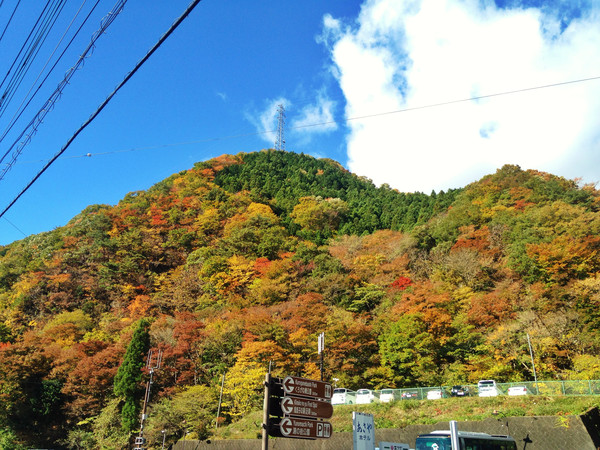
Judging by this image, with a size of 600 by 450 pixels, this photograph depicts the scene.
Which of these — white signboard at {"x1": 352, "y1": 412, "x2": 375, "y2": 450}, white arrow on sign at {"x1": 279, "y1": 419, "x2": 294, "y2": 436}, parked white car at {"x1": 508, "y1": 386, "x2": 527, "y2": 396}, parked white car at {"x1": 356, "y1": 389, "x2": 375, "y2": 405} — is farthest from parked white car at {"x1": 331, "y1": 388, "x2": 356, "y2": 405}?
white arrow on sign at {"x1": 279, "y1": 419, "x2": 294, "y2": 436}

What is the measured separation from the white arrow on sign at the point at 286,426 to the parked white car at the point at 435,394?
1977 centimetres

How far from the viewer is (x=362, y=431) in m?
8.32

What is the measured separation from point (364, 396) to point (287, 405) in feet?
69.0

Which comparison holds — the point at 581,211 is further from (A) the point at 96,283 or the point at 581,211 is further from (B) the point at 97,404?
(A) the point at 96,283

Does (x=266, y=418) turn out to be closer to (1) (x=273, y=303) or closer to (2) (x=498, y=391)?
(2) (x=498, y=391)

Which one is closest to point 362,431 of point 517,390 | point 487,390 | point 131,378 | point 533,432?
point 533,432

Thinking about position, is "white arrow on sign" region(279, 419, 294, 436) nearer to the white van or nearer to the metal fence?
the metal fence

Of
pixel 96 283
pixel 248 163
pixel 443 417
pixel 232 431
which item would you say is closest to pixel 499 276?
pixel 443 417

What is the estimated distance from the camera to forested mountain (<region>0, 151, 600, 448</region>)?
2875 centimetres

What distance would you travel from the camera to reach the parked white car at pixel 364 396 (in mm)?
24906

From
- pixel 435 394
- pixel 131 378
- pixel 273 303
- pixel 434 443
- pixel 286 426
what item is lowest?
pixel 434 443

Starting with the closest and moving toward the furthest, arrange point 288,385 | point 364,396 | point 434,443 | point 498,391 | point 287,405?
point 287,405 < point 288,385 < point 434,443 < point 498,391 < point 364,396

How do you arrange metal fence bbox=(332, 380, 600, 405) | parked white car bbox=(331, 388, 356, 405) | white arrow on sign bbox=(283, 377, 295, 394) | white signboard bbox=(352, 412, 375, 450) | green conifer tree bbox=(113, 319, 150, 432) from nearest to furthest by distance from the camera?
1. white arrow on sign bbox=(283, 377, 295, 394)
2. white signboard bbox=(352, 412, 375, 450)
3. metal fence bbox=(332, 380, 600, 405)
4. parked white car bbox=(331, 388, 356, 405)
5. green conifer tree bbox=(113, 319, 150, 432)

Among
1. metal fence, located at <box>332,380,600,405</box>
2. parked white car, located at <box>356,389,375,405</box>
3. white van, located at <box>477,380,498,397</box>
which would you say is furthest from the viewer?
parked white car, located at <box>356,389,375,405</box>
